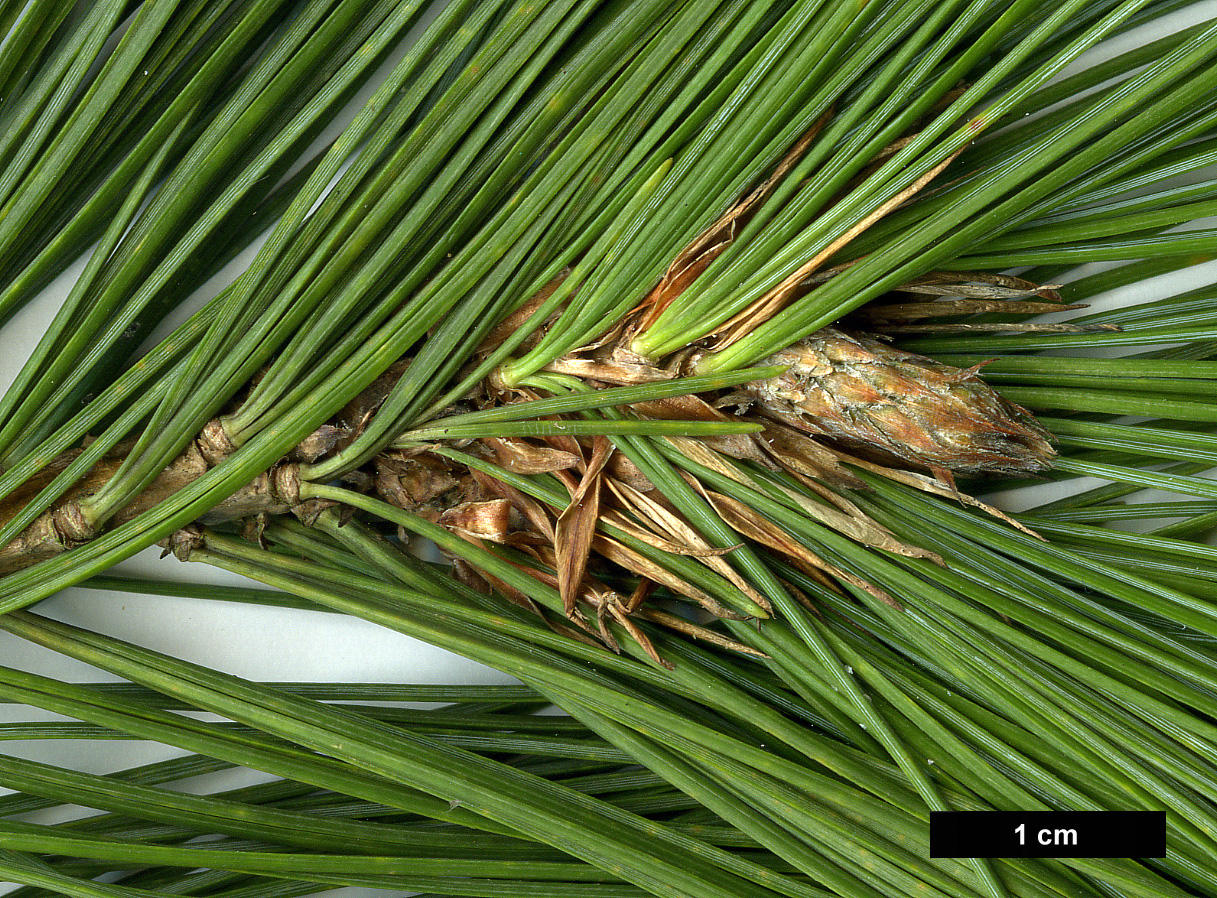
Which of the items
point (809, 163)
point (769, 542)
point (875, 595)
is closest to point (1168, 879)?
point (875, 595)

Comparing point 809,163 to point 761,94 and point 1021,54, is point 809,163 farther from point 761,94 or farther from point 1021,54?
point 1021,54

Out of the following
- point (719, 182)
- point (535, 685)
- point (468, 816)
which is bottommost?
point (468, 816)

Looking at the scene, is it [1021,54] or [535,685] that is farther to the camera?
[535,685]

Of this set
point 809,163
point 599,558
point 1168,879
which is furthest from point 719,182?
point 1168,879

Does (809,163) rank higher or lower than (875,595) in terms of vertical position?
higher

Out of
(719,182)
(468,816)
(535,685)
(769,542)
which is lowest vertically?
(468,816)

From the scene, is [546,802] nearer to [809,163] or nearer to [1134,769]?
[1134,769]
